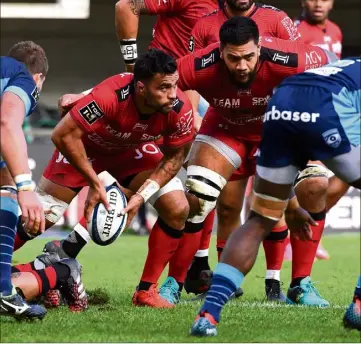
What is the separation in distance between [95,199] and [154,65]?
0.95 metres

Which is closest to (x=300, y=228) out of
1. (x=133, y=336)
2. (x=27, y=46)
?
(x=133, y=336)

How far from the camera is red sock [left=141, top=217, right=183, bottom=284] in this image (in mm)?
7734

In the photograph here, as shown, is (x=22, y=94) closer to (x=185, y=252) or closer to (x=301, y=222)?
(x=301, y=222)

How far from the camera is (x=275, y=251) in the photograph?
8516mm

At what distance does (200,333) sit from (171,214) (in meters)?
1.96

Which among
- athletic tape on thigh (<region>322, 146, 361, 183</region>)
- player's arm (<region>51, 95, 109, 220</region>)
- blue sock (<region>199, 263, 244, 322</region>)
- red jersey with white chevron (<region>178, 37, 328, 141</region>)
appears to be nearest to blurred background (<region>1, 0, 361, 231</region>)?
red jersey with white chevron (<region>178, 37, 328, 141</region>)

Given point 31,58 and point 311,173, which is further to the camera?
point 311,173

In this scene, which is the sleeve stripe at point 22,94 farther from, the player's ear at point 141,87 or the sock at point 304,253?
the sock at point 304,253

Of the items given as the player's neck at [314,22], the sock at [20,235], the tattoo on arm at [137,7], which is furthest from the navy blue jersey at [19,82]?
Answer: the player's neck at [314,22]

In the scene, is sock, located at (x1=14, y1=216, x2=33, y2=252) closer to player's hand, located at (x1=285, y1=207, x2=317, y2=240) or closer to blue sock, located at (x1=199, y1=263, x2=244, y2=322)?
player's hand, located at (x1=285, y1=207, x2=317, y2=240)

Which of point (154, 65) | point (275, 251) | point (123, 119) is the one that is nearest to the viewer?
point (154, 65)

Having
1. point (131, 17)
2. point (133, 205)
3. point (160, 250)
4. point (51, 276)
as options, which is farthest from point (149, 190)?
point (131, 17)

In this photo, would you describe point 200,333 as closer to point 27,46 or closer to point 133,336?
point 133,336

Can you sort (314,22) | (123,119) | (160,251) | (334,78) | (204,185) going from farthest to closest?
1. (314,22)
2. (204,185)
3. (160,251)
4. (123,119)
5. (334,78)
